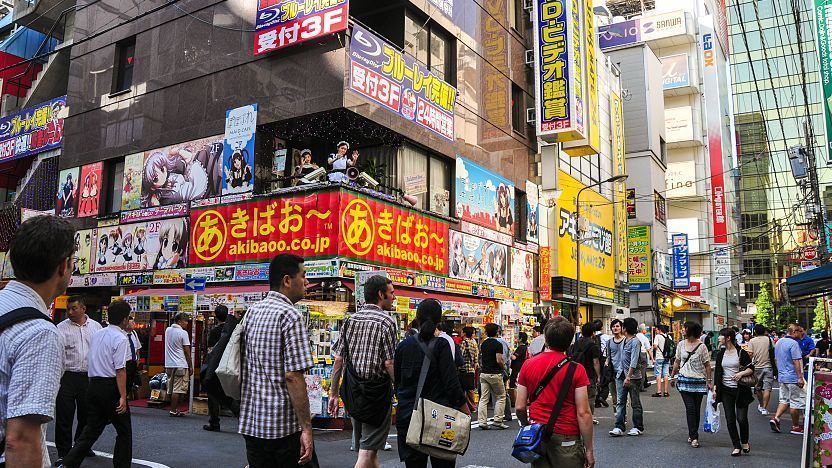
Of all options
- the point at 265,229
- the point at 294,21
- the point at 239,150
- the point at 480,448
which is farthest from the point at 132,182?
the point at 480,448

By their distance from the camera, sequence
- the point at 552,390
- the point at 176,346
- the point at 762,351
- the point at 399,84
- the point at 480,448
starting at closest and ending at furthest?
the point at 552,390 → the point at 480,448 → the point at 176,346 → the point at 762,351 → the point at 399,84

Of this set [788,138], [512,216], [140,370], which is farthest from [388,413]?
[788,138]

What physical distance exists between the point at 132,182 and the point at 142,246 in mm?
2099

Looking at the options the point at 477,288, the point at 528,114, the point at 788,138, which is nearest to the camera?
the point at 477,288

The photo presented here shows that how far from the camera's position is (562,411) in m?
4.89

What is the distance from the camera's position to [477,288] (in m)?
18.7

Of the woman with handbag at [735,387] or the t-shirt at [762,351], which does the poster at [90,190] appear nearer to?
the woman with handbag at [735,387]

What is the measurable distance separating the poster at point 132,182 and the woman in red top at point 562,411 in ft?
52.4

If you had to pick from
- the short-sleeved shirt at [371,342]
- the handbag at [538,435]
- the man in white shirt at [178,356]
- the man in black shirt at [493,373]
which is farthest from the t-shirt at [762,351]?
the man in white shirt at [178,356]

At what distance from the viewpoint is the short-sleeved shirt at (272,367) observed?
391 centimetres

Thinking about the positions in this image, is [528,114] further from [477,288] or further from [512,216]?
[477,288]

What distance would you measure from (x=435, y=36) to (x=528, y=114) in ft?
20.6

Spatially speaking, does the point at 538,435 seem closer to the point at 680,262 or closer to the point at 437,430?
the point at 437,430

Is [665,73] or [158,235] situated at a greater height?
[665,73]
